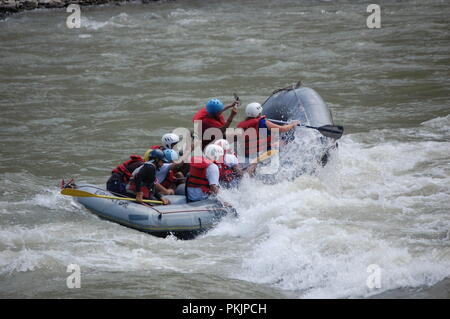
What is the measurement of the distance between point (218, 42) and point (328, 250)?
1177cm

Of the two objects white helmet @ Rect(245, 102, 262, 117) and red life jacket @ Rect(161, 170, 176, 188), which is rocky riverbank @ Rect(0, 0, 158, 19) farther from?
red life jacket @ Rect(161, 170, 176, 188)

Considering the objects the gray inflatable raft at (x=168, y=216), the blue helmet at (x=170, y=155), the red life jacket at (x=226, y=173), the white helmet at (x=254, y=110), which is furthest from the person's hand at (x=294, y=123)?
the gray inflatable raft at (x=168, y=216)

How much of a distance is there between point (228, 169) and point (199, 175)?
1.50ft

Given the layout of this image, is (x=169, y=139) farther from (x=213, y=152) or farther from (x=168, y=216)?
(x=168, y=216)

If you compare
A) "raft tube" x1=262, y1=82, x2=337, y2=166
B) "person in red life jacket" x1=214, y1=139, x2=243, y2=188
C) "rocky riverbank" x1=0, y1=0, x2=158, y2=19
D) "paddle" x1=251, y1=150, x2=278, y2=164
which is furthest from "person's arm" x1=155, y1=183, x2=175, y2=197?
"rocky riverbank" x1=0, y1=0, x2=158, y2=19

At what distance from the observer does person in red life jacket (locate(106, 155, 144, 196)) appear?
800 cm

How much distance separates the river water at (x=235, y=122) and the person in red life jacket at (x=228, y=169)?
16cm

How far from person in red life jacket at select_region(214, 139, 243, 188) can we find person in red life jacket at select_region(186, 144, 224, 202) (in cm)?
16

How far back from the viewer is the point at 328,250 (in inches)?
263
